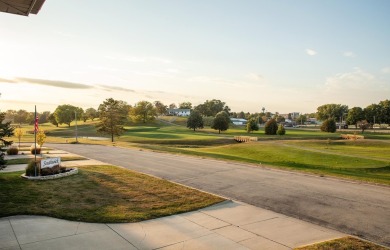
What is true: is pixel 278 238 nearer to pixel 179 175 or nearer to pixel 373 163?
pixel 179 175

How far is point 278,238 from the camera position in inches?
348

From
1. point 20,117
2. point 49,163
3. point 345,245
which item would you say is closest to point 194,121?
point 49,163

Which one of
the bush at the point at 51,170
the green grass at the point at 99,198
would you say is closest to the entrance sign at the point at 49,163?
the bush at the point at 51,170

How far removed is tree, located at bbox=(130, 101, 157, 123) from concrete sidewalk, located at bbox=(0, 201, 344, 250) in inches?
4205

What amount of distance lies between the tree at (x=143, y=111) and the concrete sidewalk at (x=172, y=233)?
106818mm

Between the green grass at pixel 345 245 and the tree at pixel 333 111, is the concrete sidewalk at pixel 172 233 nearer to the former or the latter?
the green grass at pixel 345 245

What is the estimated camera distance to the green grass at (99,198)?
1073 cm

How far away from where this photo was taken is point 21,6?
5426 millimetres

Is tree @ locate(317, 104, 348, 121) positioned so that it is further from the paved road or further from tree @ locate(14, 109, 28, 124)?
tree @ locate(14, 109, 28, 124)

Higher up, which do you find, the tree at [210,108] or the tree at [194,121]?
the tree at [210,108]

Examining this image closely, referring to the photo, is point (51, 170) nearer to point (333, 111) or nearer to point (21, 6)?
point (21, 6)

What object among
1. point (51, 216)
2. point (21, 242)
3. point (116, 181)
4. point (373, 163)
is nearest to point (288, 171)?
point (116, 181)

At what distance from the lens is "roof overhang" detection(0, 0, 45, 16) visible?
5215mm

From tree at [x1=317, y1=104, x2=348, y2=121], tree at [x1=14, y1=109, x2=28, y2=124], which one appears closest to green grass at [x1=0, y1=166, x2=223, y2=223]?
tree at [x1=317, y1=104, x2=348, y2=121]
